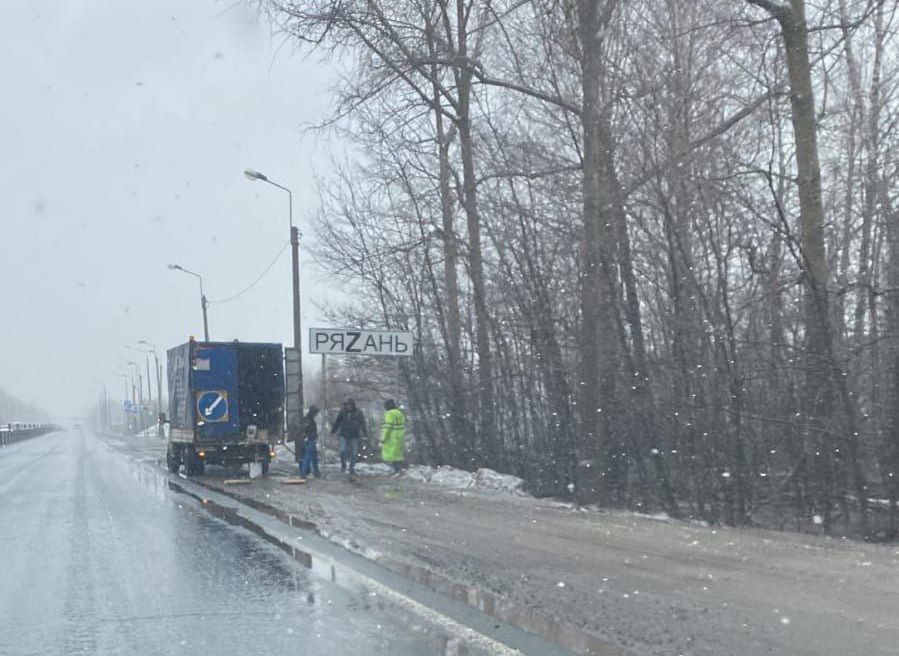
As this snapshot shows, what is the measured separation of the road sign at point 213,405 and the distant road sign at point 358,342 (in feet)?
17.6

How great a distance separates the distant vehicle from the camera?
82.4ft

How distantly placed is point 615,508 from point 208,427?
41.4 feet

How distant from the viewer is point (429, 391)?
86.7 ft

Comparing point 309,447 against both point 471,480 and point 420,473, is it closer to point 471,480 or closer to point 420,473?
point 420,473

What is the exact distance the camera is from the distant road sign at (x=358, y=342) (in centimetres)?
2078

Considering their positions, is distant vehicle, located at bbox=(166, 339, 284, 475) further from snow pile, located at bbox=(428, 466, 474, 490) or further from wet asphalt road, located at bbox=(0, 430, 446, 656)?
wet asphalt road, located at bbox=(0, 430, 446, 656)

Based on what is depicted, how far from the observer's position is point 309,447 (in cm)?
2353

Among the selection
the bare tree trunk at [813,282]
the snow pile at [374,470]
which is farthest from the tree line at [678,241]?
the snow pile at [374,470]

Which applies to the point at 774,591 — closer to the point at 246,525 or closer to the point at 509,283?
Answer: the point at 246,525

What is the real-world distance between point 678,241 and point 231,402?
14.1 m

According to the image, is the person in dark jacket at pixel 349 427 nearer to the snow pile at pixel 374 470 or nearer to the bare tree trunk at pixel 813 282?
the snow pile at pixel 374 470

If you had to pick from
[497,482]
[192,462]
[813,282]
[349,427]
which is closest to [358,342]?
[349,427]

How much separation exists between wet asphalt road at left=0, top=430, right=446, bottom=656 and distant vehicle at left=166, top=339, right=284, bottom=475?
406 inches

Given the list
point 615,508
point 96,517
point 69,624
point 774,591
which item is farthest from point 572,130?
point 69,624
